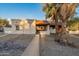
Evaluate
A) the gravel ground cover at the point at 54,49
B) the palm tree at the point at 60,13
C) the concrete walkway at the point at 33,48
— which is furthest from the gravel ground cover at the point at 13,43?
the palm tree at the point at 60,13

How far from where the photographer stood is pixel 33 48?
7.38m

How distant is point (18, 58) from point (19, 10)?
0.92 m

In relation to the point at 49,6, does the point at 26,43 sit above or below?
below

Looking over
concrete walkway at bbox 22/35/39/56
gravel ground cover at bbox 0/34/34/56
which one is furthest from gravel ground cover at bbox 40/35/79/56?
gravel ground cover at bbox 0/34/34/56

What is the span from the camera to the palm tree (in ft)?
24.1

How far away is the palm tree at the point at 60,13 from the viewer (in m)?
7.35

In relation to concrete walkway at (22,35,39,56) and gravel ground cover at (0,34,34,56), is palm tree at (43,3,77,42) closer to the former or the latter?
concrete walkway at (22,35,39,56)

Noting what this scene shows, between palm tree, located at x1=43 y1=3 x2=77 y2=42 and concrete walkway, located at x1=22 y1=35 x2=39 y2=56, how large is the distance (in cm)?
40

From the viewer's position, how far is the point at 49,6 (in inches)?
290

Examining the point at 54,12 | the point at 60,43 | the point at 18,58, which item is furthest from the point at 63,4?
the point at 18,58

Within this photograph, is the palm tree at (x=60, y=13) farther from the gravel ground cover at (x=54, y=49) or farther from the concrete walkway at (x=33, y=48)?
the concrete walkway at (x=33, y=48)

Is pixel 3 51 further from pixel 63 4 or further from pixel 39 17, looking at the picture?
pixel 63 4

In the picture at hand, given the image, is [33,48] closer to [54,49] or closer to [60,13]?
[54,49]

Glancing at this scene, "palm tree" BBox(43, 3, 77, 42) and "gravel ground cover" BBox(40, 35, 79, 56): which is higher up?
"palm tree" BBox(43, 3, 77, 42)
